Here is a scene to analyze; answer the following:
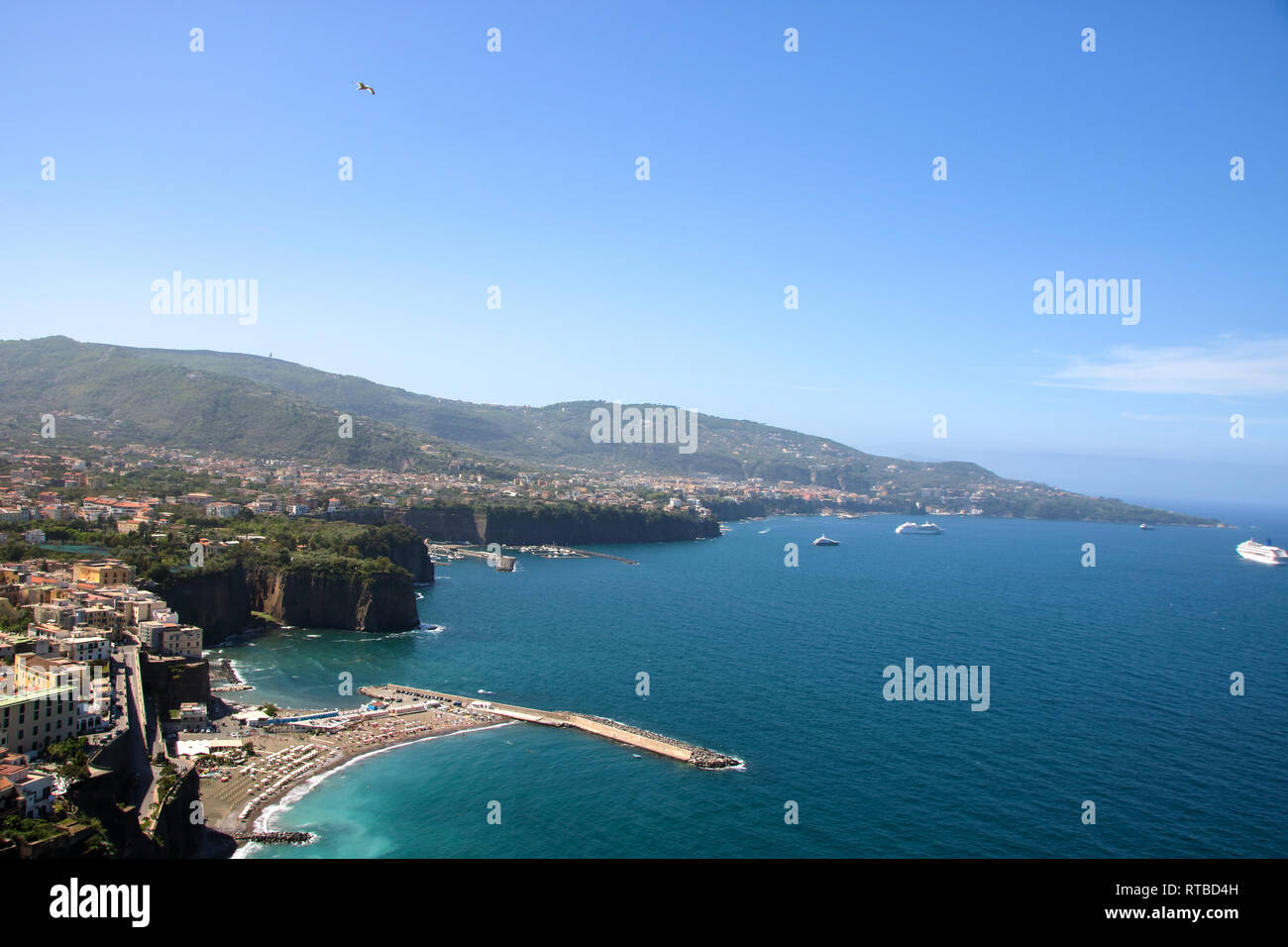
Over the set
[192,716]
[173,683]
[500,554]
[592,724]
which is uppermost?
[500,554]

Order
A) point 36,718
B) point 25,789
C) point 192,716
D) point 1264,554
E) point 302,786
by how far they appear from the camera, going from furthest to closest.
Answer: point 1264,554 → point 192,716 → point 302,786 → point 36,718 → point 25,789

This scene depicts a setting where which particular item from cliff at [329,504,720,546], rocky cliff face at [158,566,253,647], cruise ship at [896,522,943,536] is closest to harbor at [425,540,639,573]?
cliff at [329,504,720,546]

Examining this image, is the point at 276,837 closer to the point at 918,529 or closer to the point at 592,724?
the point at 592,724

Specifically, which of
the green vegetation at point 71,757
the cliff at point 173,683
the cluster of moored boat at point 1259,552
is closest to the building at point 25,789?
the green vegetation at point 71,757

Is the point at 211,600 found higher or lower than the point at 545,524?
lower

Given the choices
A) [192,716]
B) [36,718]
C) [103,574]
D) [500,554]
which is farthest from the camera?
[500,554]

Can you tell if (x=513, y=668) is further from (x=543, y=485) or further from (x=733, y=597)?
(x=543, y=485)

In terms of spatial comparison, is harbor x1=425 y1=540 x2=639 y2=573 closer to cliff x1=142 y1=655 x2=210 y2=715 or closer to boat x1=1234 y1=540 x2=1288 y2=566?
cliff x1=142 y1=655 x2=210 y2=715

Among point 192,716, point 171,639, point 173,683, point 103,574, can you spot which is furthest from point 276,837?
point 103,574
